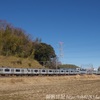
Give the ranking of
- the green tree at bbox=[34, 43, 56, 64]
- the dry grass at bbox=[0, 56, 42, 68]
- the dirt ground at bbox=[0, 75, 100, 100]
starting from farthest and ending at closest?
the green tree at bbox=[34, 43, 56, 64], the dry grass at bbox=[0, 56, 42, 68], the dirt ground at bbox=[0, 75, 100, 100]

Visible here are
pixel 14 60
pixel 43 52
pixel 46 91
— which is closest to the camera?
pixel 46 91

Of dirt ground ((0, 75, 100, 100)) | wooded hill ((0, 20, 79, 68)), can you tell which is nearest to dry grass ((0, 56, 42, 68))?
wooded hill ((0, 20, 79, 68))

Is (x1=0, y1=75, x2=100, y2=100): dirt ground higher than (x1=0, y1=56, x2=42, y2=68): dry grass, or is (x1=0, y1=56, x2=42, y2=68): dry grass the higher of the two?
(x1=0, y1=56, x2=42, y2=68): dry grass

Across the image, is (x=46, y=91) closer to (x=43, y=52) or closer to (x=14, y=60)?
(x=14, y=60)

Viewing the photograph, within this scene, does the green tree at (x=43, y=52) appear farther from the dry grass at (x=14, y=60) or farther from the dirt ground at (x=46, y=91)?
the dirt ground at (x=46, y=91)

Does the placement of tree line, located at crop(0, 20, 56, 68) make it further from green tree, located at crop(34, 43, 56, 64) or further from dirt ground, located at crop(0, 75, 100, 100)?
dirt ground, located at crop(0, 75, 100, 100)

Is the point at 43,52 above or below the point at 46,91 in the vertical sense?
above

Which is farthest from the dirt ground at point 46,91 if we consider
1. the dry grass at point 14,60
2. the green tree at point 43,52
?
the green tree at point 43,52

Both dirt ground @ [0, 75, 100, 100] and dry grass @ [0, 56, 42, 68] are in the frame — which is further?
dry grass @ [0, 56, 42, 68]

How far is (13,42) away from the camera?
303 ft

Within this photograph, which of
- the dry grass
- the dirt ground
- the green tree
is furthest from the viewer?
the green tree

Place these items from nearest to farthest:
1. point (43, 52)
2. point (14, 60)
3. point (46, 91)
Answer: point (46, 91)
point (14, 60)
point (43, 52)

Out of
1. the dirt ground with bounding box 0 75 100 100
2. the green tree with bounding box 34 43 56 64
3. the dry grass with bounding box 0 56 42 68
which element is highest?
the green tree with bounding box 34 43 56 64

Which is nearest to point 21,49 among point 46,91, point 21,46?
point 21,46
